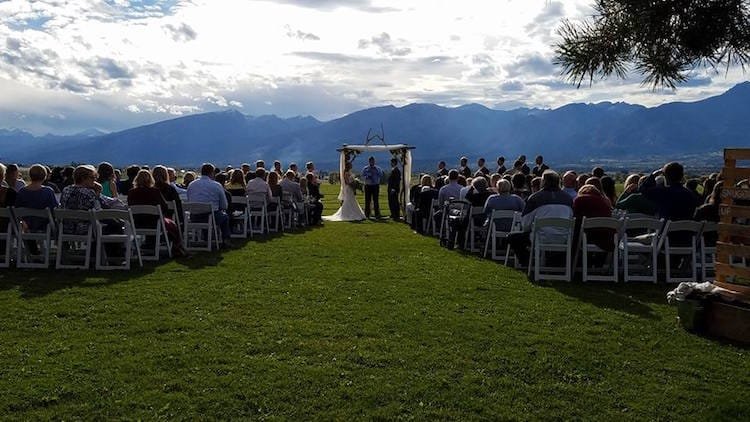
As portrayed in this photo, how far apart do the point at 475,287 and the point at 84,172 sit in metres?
6.20

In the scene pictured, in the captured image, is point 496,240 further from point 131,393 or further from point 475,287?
point 131,393

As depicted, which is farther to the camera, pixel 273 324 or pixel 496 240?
pixel 496 240

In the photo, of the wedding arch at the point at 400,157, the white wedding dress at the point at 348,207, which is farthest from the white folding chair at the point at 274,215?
the wedding arch at the point at 400,157

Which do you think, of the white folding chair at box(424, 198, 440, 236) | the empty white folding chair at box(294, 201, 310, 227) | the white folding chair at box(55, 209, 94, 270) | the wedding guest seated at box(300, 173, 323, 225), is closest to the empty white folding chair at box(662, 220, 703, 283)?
the white folding chair at box(424, 198, 440, 236)

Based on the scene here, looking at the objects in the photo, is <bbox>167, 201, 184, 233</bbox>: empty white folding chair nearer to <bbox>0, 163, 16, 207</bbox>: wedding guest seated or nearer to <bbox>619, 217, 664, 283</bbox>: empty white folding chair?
<bbox>0, 163, 16, 207</bbox>: wedding guest seated

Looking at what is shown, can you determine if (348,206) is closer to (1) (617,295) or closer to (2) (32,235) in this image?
(2) (32,235)

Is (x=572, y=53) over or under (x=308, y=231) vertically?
over

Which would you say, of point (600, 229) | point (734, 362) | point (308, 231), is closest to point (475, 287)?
point (600, 229)

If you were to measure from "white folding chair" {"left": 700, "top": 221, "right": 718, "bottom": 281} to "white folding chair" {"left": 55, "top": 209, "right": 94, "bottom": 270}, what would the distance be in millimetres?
8997

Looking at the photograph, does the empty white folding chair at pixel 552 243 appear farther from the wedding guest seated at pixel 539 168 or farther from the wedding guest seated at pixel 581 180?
the wedding guest seated at pixel 539 168

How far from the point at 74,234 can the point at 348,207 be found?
37.7ft

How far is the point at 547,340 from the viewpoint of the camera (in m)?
6.33

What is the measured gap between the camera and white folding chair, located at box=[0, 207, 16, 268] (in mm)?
9445

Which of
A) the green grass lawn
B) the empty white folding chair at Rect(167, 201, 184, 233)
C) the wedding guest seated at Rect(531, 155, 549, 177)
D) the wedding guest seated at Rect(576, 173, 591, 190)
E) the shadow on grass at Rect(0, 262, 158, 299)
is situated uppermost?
the wedding guest seated at Rect(531, 155, 549, 177)
